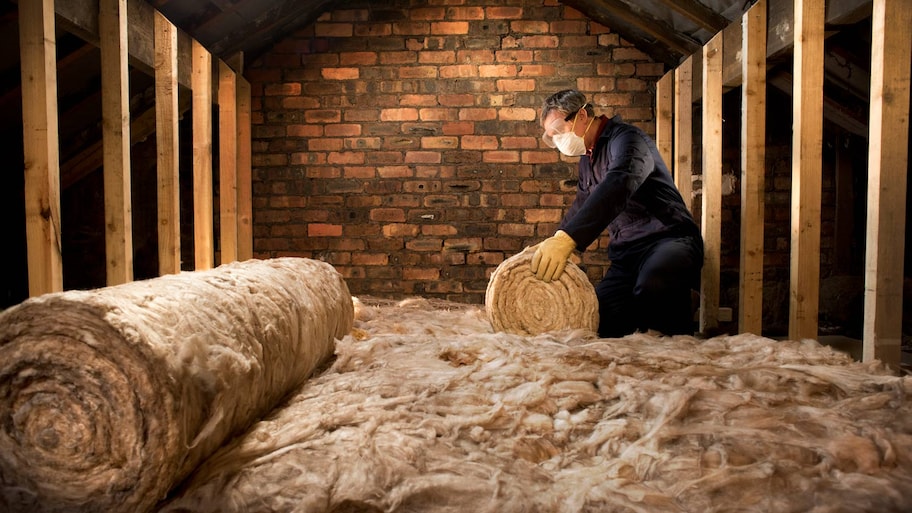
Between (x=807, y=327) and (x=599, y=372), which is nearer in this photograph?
(x=599, y=372)

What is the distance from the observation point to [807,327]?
2.22 m

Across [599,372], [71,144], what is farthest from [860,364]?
[71,144]

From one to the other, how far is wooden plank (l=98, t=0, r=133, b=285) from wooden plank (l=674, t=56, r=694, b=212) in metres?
2.92

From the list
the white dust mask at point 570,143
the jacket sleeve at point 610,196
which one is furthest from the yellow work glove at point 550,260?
the white dust mask at point 570,143

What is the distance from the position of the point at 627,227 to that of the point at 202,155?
2.33m

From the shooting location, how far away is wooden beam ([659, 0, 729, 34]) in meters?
3.00

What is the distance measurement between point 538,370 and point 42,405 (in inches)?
45.6

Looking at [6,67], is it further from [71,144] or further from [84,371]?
[84,371]

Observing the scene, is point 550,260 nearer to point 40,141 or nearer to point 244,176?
point 40,141

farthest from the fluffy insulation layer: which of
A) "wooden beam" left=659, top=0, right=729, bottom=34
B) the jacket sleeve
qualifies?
"wooden beam" left=659, top=0, right=729, bottom=34

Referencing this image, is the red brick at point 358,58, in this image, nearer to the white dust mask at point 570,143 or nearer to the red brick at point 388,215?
the red brick at point 388,215

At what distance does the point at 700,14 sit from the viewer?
3043mm

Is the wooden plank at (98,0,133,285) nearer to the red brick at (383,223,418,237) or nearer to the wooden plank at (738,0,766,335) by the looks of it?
the red brick at (383,223,418,237)

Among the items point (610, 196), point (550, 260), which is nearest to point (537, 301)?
point (550, 260)
